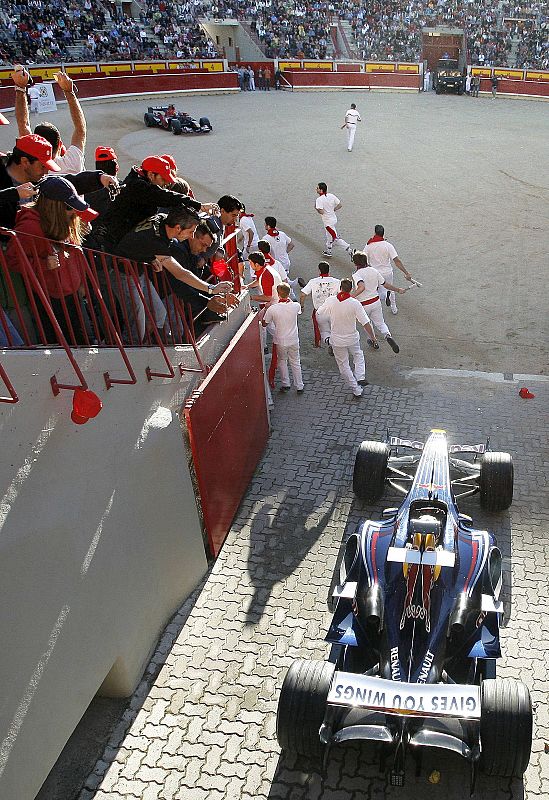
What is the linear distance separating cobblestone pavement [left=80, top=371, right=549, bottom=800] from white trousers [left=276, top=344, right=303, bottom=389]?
48cm

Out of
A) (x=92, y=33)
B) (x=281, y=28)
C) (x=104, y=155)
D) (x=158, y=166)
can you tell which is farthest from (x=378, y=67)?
(x=158, y=166)

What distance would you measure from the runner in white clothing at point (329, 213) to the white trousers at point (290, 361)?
5.58m

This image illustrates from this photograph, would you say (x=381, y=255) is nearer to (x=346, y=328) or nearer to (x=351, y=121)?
(x=346, y=328)

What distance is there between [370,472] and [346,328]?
2.77 meters

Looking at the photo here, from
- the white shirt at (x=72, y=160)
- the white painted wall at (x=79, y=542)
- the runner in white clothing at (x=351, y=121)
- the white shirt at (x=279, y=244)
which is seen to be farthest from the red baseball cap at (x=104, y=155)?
the runner in white clothing at (x=351, y=121)

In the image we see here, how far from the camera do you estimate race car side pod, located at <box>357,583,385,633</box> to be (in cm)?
482

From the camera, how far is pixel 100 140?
24.8 m

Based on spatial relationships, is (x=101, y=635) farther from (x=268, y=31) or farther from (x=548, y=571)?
(x=268, y=31)

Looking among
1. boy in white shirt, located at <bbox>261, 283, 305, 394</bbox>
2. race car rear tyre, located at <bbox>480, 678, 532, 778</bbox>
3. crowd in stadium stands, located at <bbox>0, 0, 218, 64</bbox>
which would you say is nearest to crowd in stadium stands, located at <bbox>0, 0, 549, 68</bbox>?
crowd in stadium stands, located at <bbox>0, 0, 218, 64</bbox>

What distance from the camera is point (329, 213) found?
13.9 meters

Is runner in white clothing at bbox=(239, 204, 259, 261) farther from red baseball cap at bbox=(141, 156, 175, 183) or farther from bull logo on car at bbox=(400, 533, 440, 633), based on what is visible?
bull logo on car at bbox=(400, 533, 440, 633)

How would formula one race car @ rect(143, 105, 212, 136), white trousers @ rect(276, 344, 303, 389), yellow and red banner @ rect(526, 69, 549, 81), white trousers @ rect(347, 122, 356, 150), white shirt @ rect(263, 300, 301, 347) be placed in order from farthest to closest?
1. yellow and red banner @ rect(526, 69, 549, 81)
2. formula one race car @ rect(143, 105, 212, 136)
3. white trousers @ rect(347, 122, 356, 150)
4. white trousers @ rect(276, 344, 303, 389)
5. white shirt @ rect(263, 300, 301, 347)

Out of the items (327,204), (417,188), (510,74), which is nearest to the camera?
(327,204)

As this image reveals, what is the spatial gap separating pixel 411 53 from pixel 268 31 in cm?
971
